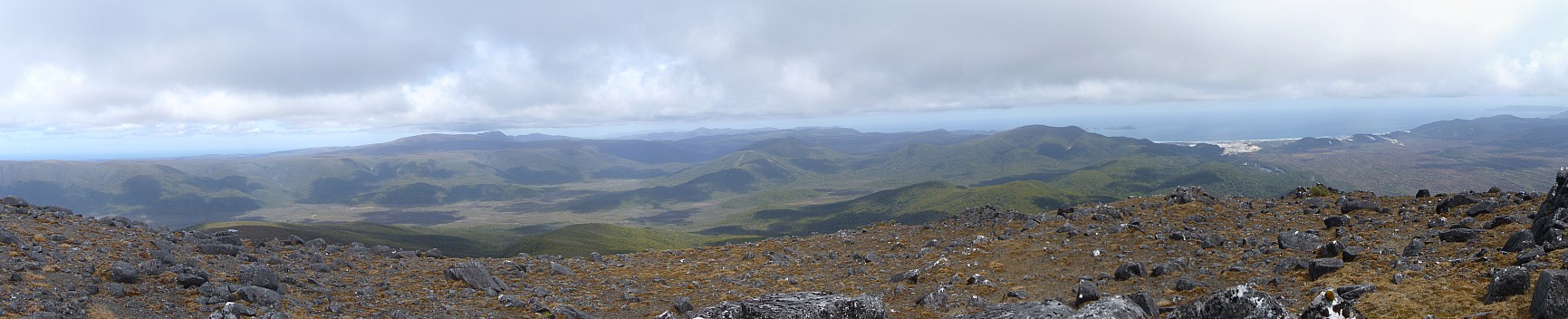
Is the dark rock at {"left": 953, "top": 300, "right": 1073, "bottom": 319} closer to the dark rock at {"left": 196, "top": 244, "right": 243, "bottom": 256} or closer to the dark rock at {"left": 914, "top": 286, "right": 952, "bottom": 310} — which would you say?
the dark rock at {"left": 914, "top": 286, "right": 952, "bottom": 310}

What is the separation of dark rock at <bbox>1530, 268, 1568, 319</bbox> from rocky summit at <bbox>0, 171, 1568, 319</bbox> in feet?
0.11

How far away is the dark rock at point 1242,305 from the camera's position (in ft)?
32.0

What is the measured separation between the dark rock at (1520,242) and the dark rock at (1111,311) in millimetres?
10874

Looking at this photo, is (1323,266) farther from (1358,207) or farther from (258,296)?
(258,296)

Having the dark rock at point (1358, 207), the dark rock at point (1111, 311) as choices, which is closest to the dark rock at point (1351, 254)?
the dark rock at point (1111, 311)

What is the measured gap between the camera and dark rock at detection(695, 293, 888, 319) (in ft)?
39.9

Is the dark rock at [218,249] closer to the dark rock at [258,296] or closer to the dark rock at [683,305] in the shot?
the dark rock at [258,296]


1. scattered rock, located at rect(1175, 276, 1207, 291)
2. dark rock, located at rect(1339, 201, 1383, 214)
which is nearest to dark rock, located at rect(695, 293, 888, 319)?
scattered rock, located at rect(1175, 276, 1207, 291)

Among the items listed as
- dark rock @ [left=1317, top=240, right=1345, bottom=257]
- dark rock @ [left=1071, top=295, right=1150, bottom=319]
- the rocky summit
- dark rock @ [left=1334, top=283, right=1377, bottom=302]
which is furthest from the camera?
dark rock @ [left=1317, top=240, right=1345, bottom=257]

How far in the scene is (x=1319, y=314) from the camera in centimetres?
984

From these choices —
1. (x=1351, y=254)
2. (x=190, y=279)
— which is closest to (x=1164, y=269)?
(x=1351, y=254)

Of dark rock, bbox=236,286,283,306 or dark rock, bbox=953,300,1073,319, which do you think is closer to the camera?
dark rock, bbox=953,300,1073,319

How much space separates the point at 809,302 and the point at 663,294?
9734 mm

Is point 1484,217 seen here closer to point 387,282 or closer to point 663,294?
point 663,294
